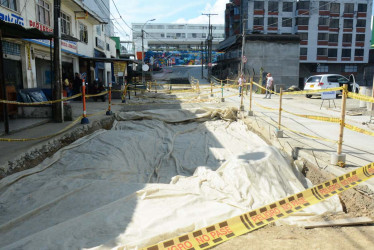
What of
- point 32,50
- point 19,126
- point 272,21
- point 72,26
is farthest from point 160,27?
point 19,126

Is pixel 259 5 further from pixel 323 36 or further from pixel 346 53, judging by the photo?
pixel 346 53

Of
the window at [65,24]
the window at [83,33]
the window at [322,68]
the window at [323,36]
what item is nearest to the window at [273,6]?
the window at [323,36]

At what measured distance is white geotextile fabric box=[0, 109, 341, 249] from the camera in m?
2.83

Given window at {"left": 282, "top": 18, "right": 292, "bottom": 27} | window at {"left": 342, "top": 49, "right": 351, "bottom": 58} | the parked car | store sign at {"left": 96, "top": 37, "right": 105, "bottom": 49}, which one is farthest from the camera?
window at {"left": 282, "top": 18, "right": 292, "bottom": 27}

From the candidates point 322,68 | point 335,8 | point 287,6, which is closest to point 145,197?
point 322,68

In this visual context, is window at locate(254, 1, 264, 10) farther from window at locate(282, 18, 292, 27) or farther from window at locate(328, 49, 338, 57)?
window at locate(328, 49, 338, 57)

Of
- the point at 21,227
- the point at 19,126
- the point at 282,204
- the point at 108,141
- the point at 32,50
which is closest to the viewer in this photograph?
the point at 21,227

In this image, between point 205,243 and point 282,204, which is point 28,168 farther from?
point 282,204

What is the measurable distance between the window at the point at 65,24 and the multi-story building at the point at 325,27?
44107 mm

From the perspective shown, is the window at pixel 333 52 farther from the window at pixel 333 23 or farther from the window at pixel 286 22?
the window at pixel 286 22

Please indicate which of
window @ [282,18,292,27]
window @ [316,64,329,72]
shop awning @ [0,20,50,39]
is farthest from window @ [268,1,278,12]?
shop awning @ [0,20,50,39]

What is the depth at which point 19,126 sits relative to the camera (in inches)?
287

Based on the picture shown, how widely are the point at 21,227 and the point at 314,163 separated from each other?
14.5 feet

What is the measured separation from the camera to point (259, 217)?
3113 millimetres
